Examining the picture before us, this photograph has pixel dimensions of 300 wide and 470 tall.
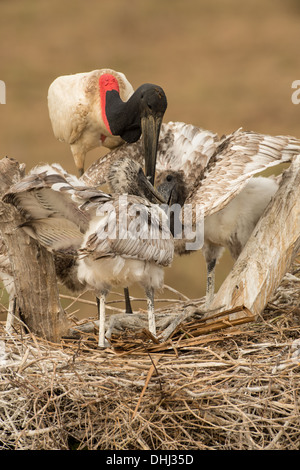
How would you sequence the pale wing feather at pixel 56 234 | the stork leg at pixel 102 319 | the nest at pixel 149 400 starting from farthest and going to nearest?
the stork leg at pixel 102 319 < the pale wing feather at pixel 56 234 < the nest at pixel 149 400

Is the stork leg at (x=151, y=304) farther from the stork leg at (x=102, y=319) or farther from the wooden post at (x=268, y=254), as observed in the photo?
the wooden post at (x=268, y=254)

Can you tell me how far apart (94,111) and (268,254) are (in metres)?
1.07

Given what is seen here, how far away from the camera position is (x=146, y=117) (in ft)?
8.41

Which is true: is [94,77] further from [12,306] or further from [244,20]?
[244,20]

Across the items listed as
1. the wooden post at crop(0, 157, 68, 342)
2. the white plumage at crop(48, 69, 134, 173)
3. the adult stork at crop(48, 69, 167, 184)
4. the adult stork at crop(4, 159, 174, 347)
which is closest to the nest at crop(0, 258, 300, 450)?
the wooden post at crop(0, 157, 68, 342)

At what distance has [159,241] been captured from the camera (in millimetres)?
1989

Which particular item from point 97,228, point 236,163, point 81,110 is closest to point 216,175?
point 236,163

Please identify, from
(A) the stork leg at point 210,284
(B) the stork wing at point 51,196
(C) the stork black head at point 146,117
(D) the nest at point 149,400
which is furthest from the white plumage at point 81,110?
(D) the nest at point 149,400

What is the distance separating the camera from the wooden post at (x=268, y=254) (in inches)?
86.7

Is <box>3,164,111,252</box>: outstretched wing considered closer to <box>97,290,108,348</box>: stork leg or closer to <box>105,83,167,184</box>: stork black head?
<box>97,290,108,348</box>: stork leg

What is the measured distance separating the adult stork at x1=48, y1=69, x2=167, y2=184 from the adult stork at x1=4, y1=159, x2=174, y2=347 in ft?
2.52

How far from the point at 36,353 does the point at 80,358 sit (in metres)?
0.11

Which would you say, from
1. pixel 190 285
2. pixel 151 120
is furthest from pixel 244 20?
pixel 151 120

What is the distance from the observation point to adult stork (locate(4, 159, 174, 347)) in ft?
6.01
